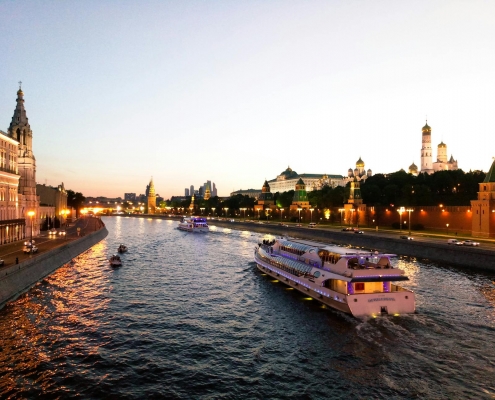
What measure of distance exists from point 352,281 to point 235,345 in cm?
1247

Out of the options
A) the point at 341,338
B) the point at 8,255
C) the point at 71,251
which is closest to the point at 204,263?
the point at 71,251

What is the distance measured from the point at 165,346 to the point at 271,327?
9173 millimetres

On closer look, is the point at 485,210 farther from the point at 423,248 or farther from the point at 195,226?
the point at 195,226

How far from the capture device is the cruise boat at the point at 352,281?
34875mm

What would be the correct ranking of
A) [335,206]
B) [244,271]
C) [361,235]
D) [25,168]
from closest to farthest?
[244,271] → [25,168] → [361,235] → [335,206]

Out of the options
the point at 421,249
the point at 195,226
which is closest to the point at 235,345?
the point at 421,249

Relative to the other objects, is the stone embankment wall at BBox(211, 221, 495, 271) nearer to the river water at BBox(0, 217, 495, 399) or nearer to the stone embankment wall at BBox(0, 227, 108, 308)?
the river water at BBox(0, 217, 495, 399)

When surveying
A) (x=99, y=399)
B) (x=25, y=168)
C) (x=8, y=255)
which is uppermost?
(x=25, y=168)

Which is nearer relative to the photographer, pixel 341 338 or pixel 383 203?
pixel 341 338

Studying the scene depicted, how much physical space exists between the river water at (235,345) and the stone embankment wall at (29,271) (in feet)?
4.89

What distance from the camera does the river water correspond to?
2292 centimetres

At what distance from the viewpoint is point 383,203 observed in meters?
143

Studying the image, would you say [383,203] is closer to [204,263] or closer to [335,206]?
[335,206]

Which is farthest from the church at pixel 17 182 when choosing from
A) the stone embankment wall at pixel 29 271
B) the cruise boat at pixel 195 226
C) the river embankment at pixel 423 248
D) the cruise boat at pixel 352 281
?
the cruise boat at pixel 195 226
